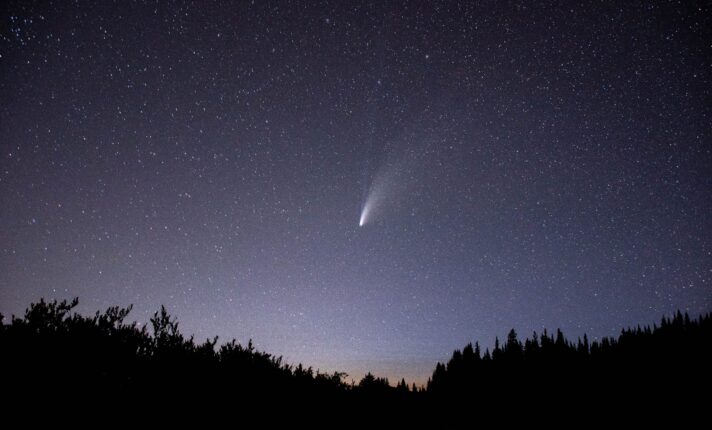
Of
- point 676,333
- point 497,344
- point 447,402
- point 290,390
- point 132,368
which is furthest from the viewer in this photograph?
point 497,344

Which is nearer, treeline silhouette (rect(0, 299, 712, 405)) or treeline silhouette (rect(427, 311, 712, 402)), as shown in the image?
treeline silhouette (rect(0, 299, 712, 405))

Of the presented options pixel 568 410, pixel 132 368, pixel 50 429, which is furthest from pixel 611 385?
pixel 50 429

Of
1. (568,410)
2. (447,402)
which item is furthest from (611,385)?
(447,402)

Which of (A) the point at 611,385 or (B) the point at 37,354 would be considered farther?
(A) the point at 611,385

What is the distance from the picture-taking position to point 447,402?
4488cm

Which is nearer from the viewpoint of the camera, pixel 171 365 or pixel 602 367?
pixel 171 365

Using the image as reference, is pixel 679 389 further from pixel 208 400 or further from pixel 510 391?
pixel 208 400

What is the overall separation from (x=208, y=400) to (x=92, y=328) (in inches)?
188

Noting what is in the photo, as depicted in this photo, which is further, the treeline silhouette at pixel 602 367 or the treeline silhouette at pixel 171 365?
the treeline silhouette at pixel 602 367

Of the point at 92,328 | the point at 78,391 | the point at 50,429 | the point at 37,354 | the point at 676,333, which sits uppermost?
the point at 676,333

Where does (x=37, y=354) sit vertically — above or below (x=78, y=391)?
above

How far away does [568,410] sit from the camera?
1286 inches

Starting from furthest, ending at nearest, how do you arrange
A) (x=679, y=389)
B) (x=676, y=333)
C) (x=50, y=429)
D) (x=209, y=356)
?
(x=676, y=333)
(x=679, y=389)
(x=209, y=356)
(x=50, y=429)

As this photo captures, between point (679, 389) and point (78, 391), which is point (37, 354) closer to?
point (78, 391)
